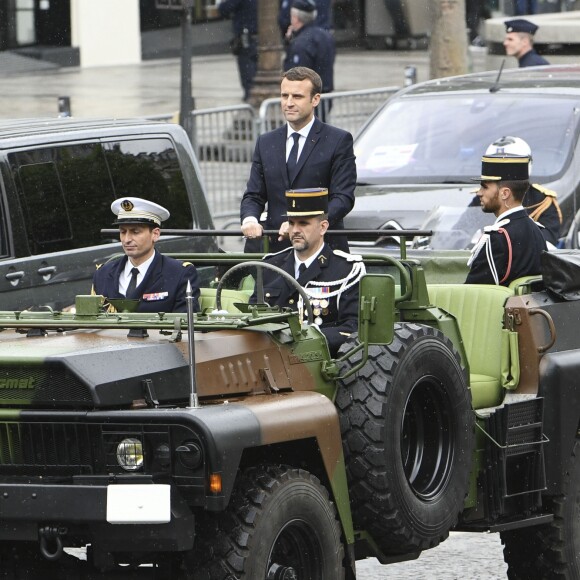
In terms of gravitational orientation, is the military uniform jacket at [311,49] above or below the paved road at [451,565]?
above

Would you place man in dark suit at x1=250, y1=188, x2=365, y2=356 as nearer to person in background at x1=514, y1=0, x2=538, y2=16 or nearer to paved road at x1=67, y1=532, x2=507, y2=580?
paved road at x1=67, y1=532, x2=507, y2=580

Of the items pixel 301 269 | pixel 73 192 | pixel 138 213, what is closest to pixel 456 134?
pixel 73 192

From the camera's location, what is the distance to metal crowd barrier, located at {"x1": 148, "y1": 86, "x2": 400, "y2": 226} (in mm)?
17094

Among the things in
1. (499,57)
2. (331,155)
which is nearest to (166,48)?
(499,57)

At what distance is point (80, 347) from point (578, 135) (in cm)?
723

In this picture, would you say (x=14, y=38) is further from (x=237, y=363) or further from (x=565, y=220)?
(x=237, y=363)

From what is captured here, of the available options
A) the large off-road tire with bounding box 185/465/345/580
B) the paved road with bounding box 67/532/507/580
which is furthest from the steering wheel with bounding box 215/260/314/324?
the paved road with bounding box 67/532/507/580

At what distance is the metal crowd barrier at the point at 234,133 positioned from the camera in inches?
673

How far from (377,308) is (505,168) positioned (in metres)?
2.19

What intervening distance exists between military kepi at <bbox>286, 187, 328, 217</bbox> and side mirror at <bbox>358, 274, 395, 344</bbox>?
822mm

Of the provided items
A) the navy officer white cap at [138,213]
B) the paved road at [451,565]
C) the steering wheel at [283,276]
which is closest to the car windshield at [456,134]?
the paved road at [451,565]

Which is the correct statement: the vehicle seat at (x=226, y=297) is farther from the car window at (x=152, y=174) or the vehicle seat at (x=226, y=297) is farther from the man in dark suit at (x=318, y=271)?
the car window at (x=152, y=174)

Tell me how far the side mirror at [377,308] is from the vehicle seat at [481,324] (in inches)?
46.5

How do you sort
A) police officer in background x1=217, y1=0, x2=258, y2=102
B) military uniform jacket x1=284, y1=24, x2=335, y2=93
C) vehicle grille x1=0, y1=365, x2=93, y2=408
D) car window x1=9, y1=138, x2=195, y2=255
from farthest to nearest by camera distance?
police officer in background x1=217, y1=0, x2=258, y2=102
military uniform jacket x1=284, y1=24, x2=335, y2=93
car window x1=9, y1=138, x2=195, y2=255
vehicle grille x1=0, y1=365, x2=93, y2=408
